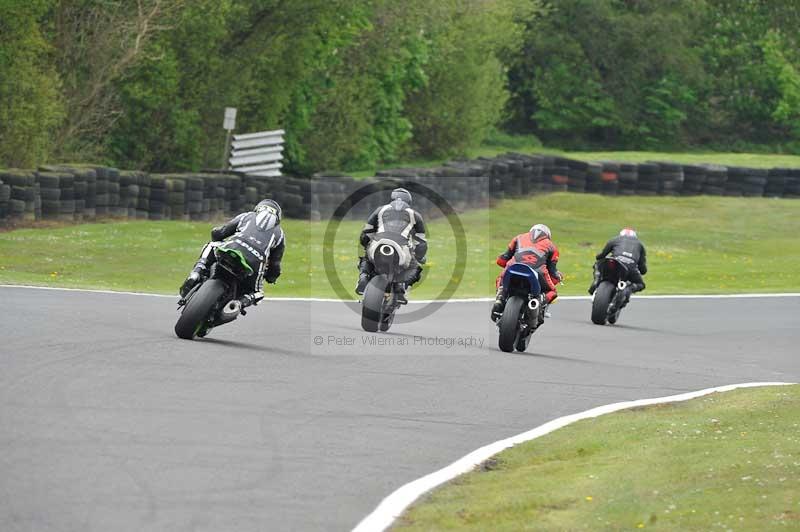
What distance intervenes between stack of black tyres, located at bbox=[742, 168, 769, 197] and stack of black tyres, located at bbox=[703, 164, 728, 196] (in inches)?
22.1

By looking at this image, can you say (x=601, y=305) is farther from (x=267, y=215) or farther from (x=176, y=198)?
(x=176, y=198)

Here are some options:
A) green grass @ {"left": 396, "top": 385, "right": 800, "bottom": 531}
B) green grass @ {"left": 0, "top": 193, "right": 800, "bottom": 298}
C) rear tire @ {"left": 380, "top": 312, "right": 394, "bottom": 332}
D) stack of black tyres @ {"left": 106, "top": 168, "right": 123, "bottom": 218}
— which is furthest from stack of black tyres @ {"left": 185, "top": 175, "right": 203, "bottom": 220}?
green grass @ {"left": 396, "top": 385, "right": 800, "bottom": 531}

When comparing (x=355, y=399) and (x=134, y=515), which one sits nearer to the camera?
(x=134, y=515)

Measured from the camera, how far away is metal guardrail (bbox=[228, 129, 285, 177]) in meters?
36.5

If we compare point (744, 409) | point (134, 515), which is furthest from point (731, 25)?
point (134, 515)

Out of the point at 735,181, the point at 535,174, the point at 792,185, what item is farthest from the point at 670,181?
the point at 535,174

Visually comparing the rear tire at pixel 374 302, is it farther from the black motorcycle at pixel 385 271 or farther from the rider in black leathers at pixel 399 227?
the rider in black leathers at pixel 399 227

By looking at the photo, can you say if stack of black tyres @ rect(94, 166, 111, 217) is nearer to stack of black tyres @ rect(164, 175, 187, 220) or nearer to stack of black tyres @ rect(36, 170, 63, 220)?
stack of black tyres @ rect(36, 170, 63, 220)

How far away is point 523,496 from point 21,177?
59.3 ft

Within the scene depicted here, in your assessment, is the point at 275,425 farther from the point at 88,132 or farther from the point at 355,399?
the point at 88,132

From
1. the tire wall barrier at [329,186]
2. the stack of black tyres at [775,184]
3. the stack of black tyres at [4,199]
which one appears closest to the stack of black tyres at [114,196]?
the tire wall barrier at [329,186]

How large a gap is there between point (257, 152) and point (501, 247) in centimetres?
883

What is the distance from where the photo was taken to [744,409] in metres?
11.0

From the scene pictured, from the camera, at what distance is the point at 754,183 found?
39.8 meters
